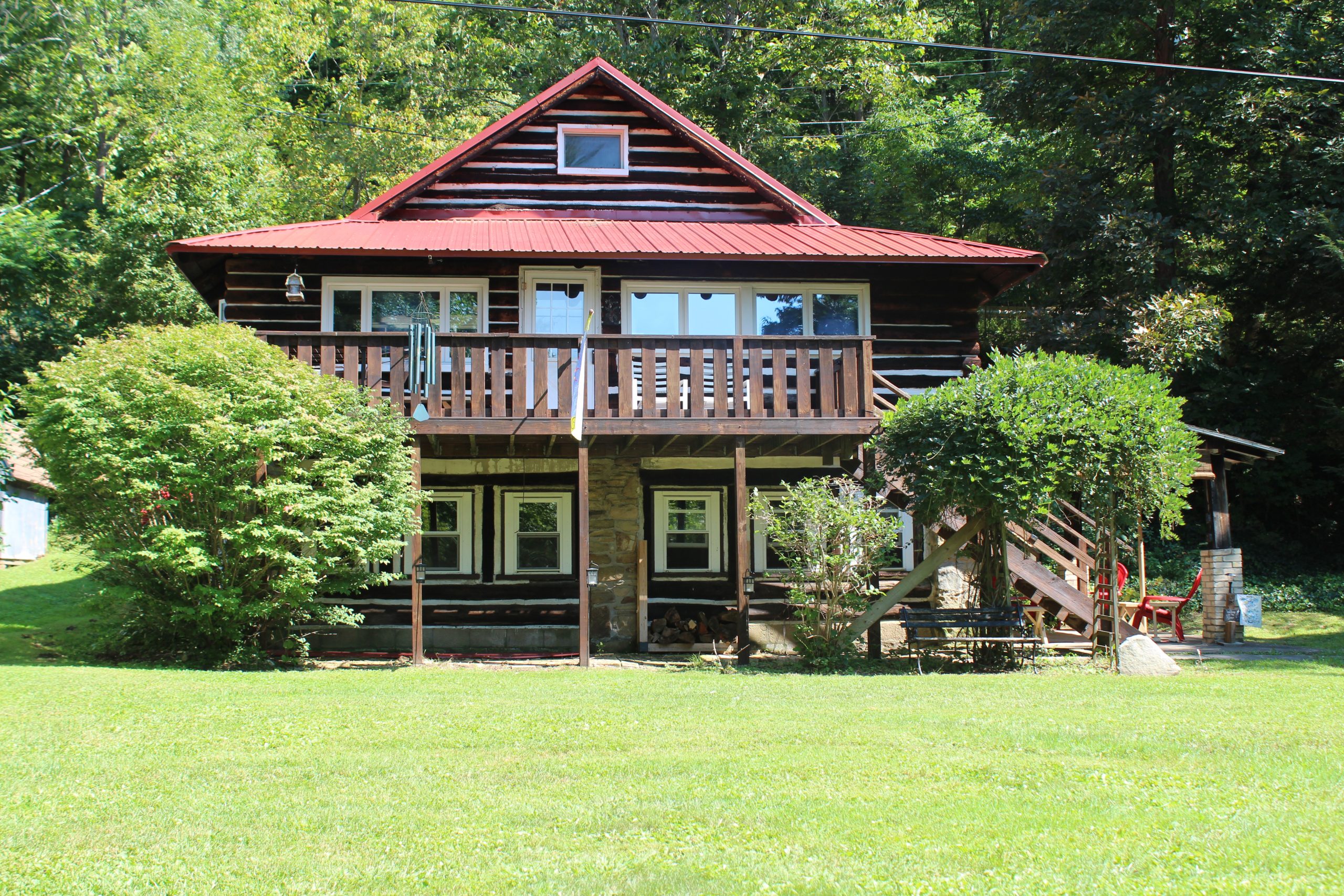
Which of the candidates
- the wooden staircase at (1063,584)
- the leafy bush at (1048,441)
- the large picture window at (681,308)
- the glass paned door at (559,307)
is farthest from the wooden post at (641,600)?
the wooden staircase at (1063,584)

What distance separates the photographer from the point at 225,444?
1207 cm

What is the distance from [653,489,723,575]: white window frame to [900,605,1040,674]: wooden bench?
14.2 ft

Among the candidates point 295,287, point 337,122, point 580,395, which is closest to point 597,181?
point 295,287

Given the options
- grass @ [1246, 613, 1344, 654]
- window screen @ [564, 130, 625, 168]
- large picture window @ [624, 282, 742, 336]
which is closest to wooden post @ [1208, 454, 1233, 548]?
grass @ [1246, 613, 1344, 654]

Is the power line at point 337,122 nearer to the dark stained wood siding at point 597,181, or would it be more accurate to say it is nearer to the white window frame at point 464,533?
the dark stained wood siding at point 597,181

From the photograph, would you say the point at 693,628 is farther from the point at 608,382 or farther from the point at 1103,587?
the point at 1103,587

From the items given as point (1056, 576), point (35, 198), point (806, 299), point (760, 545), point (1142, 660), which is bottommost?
point (1142, 660)

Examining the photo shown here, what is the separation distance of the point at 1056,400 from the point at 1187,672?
357cm

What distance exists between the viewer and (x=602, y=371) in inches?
546

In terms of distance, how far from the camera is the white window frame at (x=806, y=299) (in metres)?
17.4

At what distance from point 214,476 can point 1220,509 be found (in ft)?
50.4

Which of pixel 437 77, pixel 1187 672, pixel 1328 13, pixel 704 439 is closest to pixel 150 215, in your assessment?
pixel 437 77

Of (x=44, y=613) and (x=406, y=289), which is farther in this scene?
(x=44, y=613)

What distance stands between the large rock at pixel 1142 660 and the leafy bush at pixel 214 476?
8.43 m
